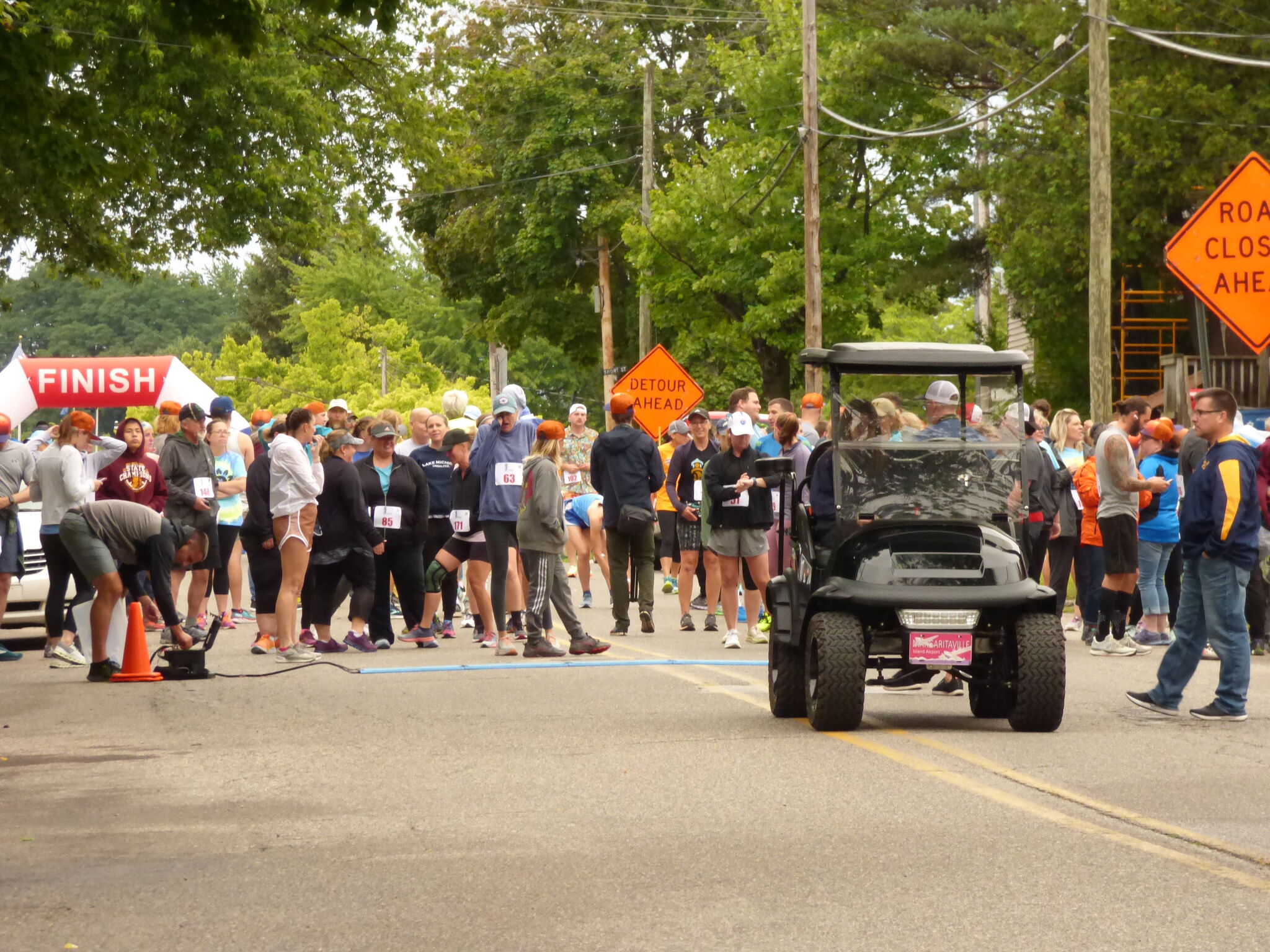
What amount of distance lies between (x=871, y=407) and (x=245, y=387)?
78.1 metres

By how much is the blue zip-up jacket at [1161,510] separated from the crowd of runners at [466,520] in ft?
0.08

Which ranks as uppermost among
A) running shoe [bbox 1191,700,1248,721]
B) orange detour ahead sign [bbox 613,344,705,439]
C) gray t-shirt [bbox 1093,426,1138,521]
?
orange detour ahead sign [bbox 613,344,705,439]

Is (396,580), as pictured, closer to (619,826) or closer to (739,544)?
(739,544)

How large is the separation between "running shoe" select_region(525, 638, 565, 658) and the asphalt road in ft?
8.92

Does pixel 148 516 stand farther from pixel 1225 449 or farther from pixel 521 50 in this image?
pixel 521 50

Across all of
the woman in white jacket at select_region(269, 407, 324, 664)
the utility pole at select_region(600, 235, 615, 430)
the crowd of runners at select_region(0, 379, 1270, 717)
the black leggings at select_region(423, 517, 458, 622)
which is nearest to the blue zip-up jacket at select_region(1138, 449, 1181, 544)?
the crowd of runners at select_region(0, 379, 1270, 717)

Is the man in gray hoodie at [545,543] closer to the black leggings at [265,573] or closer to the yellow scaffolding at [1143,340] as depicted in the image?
the black leggings at [265,573]

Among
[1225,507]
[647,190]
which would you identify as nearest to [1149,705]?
[1225,507]

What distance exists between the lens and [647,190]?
155ft

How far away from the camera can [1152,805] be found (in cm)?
810

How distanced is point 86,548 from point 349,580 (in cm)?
319

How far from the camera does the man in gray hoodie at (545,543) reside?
1502cm

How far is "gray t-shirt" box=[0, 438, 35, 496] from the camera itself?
15969 mm

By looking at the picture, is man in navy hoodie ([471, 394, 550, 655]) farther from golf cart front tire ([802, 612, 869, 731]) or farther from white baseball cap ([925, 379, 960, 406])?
golf cart front tire ([802, 612, 869, 731])
